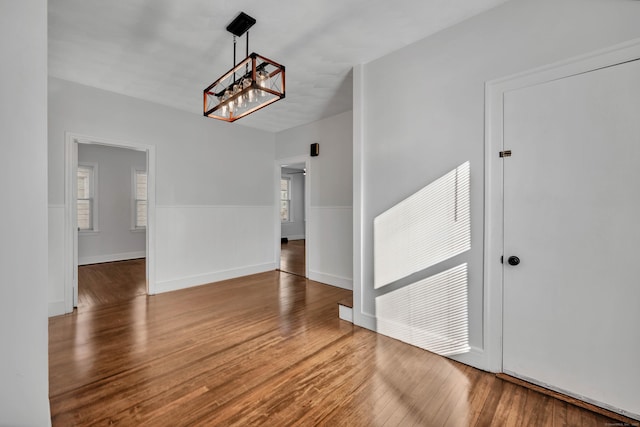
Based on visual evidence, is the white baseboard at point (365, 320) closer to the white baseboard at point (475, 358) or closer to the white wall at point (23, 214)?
the white baseboard at point (475, 358)

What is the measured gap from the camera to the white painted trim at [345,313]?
122 inches

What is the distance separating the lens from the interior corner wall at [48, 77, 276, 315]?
3.27 metres

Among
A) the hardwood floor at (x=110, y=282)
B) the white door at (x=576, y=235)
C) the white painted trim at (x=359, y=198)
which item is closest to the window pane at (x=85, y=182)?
the hardwood floor at (x=110, y=282)

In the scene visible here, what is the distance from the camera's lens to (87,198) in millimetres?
5961

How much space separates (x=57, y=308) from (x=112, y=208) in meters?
3.61

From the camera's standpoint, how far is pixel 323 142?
4.63 metres

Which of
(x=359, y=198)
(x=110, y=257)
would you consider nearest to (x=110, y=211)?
(x=110, y=257)

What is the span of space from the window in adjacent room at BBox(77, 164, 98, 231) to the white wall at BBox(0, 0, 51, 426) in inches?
240

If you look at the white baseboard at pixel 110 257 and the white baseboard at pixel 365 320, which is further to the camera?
the white baseboard at pixel 110 257

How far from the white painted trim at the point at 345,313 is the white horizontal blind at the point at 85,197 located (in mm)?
5929

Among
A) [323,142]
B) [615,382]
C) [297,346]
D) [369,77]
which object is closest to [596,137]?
[615,382]

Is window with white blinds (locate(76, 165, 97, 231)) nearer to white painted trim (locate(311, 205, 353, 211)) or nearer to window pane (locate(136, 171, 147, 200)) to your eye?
window pane (locate(136, 171, 147, 200))

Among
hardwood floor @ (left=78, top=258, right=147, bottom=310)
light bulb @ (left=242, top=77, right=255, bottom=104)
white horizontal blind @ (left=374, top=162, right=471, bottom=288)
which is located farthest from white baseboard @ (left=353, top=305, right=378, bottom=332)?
hardwood floor @ (left=78, top=258, right=147, bottom=310)

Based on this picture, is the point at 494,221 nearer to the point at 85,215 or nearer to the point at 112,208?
the point at 112,208
